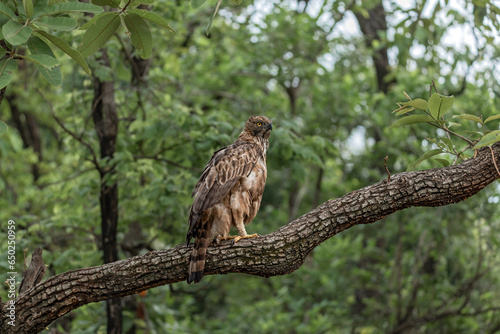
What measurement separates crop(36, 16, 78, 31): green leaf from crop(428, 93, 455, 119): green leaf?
1.95 m

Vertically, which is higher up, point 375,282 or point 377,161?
point 377,161

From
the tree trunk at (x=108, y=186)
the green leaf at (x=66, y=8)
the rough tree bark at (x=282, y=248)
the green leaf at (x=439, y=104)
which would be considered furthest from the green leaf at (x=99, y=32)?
the tree trunk at (x=108, y=186)

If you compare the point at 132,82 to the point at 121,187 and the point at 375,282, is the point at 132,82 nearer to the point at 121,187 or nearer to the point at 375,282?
the point at 121,187

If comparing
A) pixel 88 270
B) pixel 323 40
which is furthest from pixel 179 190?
pixel 323 40

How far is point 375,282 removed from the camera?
9.37 m

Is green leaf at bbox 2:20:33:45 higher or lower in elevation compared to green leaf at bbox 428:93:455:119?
higher

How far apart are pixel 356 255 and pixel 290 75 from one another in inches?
136

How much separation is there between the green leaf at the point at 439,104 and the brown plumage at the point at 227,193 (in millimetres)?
1483

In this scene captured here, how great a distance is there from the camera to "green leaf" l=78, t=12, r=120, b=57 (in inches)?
116

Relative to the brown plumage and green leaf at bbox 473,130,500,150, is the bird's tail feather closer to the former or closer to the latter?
the brown plumage

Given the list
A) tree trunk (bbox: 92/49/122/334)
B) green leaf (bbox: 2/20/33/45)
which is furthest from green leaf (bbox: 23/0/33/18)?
tree trunk (bbox: 92/49/122/334)

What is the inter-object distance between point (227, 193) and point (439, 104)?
5.59 feet

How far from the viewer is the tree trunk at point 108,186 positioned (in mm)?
5227

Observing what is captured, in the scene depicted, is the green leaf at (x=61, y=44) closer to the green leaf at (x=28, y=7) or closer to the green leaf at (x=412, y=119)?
the green leaf at (x=28, y=7)
